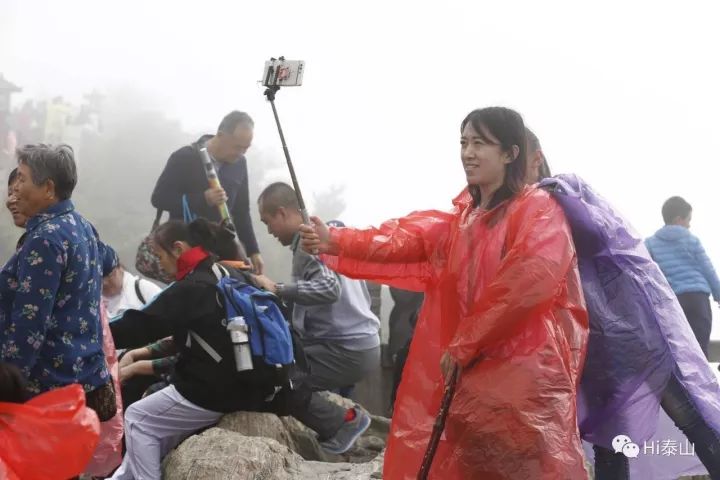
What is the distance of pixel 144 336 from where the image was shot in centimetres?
357

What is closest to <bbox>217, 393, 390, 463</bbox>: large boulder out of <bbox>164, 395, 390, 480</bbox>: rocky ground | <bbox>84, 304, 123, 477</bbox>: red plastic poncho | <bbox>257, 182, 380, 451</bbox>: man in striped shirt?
<bbox>164, 395, 390, 480</bbox>: rocky ground

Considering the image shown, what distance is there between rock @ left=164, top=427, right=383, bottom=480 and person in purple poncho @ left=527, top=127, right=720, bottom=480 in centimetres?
122

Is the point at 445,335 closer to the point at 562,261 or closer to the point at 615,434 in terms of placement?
the point at 562,261

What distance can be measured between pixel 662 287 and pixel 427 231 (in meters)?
0.84

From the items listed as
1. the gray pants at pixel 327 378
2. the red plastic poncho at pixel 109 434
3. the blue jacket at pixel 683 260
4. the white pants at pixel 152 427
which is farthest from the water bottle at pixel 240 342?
the blue jacket at pixel 683 260

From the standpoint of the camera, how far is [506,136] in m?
2.70

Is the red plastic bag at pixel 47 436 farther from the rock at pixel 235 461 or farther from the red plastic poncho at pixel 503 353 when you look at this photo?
the rock at pixel 235 461

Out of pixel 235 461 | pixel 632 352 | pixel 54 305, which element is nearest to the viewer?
pixel 54 305

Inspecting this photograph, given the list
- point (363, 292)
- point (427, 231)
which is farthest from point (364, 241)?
point (363, 292)

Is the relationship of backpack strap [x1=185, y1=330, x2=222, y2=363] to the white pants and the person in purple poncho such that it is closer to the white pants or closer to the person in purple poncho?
the white pants

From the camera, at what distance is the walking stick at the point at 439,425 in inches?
96.8

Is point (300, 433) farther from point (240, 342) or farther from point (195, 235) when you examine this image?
point (195, 235)

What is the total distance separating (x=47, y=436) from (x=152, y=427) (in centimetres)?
174

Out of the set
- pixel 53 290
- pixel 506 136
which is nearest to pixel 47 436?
pixel 53 290
